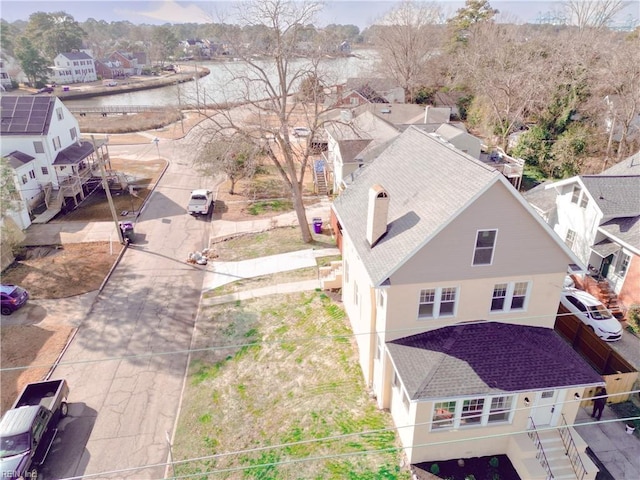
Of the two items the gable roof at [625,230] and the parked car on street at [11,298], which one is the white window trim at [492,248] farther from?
the parked car on street at [11,298]

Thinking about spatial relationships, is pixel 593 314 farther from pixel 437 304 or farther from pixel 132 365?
pixel 132 365

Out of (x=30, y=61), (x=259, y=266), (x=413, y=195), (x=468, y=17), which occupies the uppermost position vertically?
(x=468, y=17)

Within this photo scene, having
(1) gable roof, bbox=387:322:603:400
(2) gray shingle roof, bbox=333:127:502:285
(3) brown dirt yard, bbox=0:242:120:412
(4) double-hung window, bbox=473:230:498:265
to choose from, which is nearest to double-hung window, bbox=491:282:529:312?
(1) gable roof, bbox=387:322:603:400

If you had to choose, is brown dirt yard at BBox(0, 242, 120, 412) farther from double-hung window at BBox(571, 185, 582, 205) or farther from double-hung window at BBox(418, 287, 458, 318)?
double-hung window at BBox(571, 185, 582, 205)

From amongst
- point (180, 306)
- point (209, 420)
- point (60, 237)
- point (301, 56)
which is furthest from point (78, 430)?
A: point (301, 56)

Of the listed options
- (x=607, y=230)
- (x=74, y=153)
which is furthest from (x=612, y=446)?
(x=74, y=153)

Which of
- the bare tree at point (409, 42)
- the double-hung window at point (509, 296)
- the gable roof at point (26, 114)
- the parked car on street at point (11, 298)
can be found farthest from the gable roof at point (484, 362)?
the bare tree at point (409, 42)
